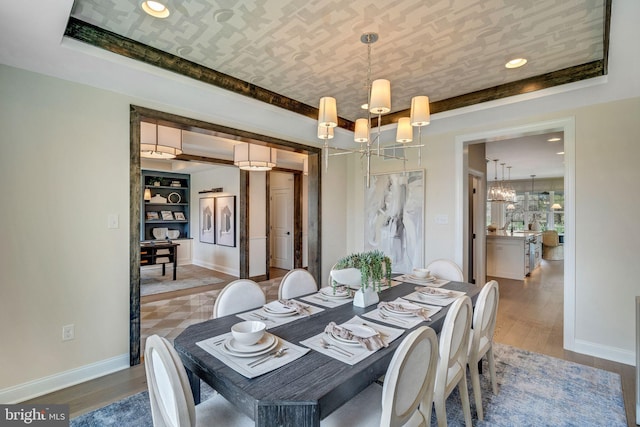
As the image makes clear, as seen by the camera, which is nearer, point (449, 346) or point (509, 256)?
point (449, 346)

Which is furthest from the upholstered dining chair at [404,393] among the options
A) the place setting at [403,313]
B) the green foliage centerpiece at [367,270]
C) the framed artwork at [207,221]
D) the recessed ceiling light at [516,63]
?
→ the framed artwork at [207,221]

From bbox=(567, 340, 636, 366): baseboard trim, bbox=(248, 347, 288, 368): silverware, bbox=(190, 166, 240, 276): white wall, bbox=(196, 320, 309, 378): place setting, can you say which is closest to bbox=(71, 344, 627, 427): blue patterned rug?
bbox=(567, 340, 636, 366): baseboard trim

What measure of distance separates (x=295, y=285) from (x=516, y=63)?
8.75 ft

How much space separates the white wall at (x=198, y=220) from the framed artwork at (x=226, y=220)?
115mm

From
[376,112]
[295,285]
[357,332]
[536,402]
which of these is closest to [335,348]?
[357,332]

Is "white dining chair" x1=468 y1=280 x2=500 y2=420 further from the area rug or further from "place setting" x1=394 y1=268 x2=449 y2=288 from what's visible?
the area rug

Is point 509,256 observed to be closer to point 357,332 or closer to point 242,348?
point 357,332

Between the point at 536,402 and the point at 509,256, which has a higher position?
the point at 509,256

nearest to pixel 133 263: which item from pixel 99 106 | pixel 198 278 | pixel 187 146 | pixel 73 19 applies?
pixel 99 106

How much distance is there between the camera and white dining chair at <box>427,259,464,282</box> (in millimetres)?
2900

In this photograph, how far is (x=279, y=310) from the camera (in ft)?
6.00

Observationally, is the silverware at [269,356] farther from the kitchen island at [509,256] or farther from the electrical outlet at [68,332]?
the kitchen island at [509,256]

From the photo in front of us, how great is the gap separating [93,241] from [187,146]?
119 inches

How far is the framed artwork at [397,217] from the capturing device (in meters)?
4.07
